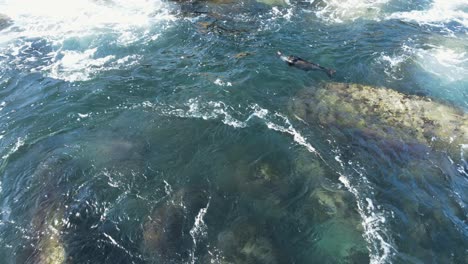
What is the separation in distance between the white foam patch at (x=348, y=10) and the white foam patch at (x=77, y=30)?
916cm

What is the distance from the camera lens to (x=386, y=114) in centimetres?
1322

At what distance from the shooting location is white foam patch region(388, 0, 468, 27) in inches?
795

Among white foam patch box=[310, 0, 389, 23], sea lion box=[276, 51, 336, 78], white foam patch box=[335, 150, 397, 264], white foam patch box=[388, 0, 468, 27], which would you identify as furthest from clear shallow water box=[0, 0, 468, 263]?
white foam patch box=[388, 0, 468, 27]

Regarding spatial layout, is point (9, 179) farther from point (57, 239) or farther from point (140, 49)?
point (140, 49)

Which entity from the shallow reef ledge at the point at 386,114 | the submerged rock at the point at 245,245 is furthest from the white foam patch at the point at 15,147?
the shallow reef ledge at the point at 386,114

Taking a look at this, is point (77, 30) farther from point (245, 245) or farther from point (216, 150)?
point (245, 245)

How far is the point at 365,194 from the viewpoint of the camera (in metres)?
10.6

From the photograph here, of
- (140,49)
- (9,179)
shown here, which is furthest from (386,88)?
(9,179)

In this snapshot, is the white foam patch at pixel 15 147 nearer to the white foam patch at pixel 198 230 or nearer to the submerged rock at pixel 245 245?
the white foam patch at pixel 198 230

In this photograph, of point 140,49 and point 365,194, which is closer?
point 365,194

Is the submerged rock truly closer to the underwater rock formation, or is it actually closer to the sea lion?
the underwater rock formation

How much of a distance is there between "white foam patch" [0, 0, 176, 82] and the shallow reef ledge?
897cm

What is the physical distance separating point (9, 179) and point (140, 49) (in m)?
8.82

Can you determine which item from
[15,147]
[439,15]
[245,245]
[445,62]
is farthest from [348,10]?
[15,147]
